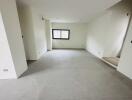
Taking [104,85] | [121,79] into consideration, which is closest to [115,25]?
[121,79]

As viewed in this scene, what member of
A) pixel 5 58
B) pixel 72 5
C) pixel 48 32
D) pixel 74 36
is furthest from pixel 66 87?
pixel 74 36

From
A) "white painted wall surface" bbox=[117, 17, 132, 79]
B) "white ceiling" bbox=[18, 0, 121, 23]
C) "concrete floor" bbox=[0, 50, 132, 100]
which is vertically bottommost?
"concrete floor" bbox=[0, 50, 132, 100]

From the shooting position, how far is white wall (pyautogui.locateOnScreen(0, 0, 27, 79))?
185 centimetres

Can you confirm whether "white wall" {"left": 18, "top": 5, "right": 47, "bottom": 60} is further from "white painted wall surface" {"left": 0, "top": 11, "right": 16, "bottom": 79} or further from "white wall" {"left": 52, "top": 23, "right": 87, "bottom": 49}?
"white wall" {"left": 52, "top": 23, "right": 87, "bottom": 49}

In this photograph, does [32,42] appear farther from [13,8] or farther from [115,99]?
[115,99]

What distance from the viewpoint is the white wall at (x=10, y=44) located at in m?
1.85

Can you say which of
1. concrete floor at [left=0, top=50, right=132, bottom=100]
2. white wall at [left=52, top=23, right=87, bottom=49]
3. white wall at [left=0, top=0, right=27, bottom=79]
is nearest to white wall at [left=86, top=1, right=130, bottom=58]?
concrete floor at [left=0, top=50, right=132, bottom=100]

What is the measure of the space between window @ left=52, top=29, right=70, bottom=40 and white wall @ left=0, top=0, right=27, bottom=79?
4493 millimetres

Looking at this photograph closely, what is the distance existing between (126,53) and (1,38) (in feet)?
11.2

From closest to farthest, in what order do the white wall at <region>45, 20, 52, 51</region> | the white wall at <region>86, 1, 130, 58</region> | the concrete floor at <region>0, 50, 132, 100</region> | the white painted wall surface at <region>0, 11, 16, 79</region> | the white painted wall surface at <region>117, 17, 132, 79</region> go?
1. the concrete floor at <region>0, 50, 132, 100</region>
2. the white painted wall surface at <region>0, 11, 16, 79</region>
3. the white painted wall surface at <region>117, 17, 132, 79</region>
4. the white wall at <region>86, 1, 130, 58</region>
5. the white wall at <region>45, 20, 52, 51</region>

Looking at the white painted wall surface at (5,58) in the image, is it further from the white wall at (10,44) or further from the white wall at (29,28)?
the white wall at (29,28)

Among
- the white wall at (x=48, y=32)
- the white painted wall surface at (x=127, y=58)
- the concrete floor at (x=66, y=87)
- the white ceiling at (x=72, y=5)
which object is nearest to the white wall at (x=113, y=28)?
the white ceiling at (x=72, y=5)

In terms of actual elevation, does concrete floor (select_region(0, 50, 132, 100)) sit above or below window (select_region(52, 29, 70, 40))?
below

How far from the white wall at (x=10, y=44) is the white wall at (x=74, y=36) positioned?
4.46 meters
